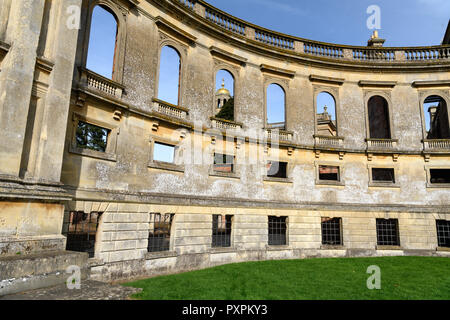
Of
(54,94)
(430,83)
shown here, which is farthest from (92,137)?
(430,83)

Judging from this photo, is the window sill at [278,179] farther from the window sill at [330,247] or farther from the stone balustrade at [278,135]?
the window sill at [330,247]

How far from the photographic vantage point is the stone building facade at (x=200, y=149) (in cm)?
802

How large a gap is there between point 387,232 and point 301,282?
12.0 m

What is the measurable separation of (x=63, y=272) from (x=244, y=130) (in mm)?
12763

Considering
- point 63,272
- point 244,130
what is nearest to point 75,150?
point 63,272

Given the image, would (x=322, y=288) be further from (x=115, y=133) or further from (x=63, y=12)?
(x=63, y=12)

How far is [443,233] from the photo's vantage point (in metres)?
19.0

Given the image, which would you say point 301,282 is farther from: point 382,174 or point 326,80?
point 382,174

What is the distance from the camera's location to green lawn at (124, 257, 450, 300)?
Result: 875cm

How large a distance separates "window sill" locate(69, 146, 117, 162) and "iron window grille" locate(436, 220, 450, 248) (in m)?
20.5

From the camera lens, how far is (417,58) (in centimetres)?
2175

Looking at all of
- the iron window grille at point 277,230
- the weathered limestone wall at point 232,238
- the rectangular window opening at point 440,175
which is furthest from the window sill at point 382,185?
the iron window grille at point 277,230

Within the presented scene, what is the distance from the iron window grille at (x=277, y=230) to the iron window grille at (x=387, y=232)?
22.0 ft

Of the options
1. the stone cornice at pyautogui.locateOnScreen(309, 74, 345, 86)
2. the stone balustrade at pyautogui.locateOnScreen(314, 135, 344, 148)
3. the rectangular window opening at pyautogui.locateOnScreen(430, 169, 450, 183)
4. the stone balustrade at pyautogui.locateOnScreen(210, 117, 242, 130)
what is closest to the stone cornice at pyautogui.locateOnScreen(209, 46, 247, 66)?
the stone balustrade at pyautogui.locateOnScreen(210, 117, 242, 130)
